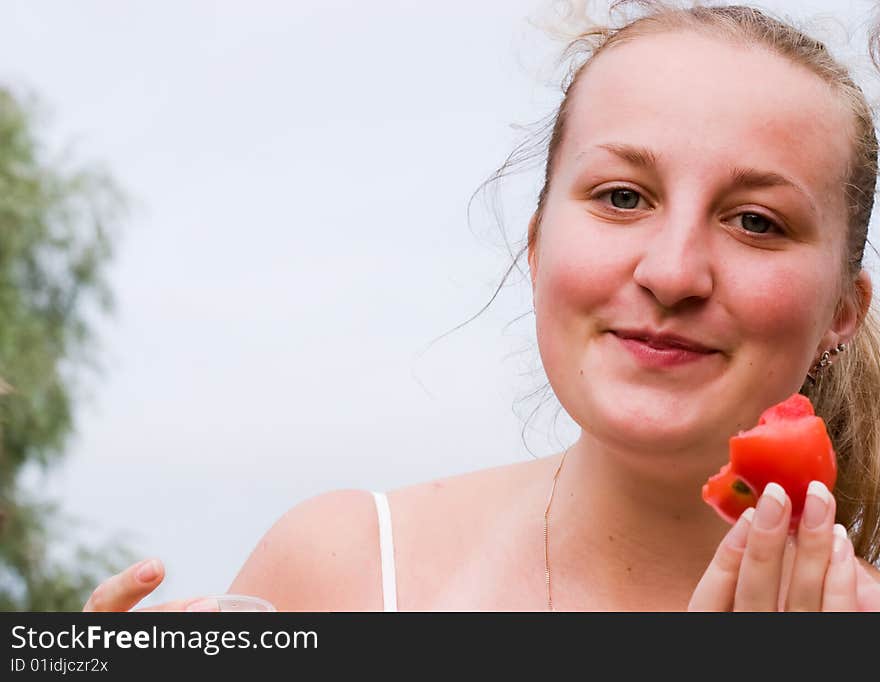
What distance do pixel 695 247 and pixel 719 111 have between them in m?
0.35

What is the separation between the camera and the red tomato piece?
242 centimetres

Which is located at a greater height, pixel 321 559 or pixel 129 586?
pixel 321 559

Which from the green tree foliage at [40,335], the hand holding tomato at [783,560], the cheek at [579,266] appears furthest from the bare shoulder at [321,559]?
the green tree foliage at [40,335]

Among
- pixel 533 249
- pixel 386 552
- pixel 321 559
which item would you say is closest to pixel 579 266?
pixel 533 249

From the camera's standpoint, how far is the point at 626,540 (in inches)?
131

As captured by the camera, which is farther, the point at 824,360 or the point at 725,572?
the point at 824,360

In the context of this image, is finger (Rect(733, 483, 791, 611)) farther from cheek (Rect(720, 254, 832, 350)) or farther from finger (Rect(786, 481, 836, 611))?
cheek (Rect(720, 254, 832, 350))

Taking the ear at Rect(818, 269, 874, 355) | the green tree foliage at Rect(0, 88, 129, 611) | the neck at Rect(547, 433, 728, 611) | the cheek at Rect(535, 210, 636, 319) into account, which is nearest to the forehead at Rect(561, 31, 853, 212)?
the cheek at Rect(535, 210, 636, 319)

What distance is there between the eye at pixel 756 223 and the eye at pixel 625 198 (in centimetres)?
24

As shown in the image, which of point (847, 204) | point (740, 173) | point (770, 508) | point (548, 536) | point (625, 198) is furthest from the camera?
point (548, 536)

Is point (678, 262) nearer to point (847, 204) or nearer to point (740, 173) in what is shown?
point (740, 173)

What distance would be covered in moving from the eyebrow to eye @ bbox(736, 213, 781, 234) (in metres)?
0.07
